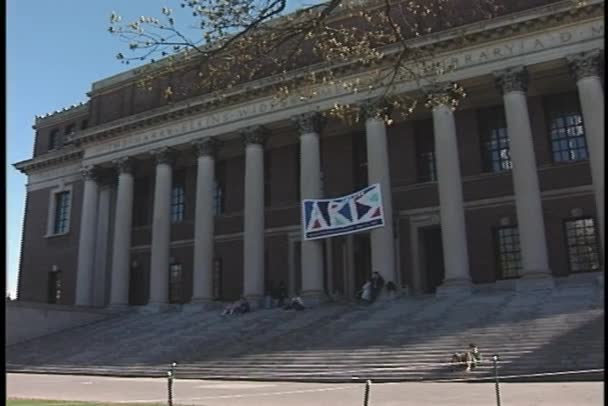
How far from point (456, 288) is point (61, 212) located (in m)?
30.4

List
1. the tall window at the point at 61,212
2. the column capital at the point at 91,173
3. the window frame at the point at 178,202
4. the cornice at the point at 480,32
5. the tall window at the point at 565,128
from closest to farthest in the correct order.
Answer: the cornice at the point at 480,32, the tall window at the point at 565,128, the column capital at the point at 91,173, the window frame at the point at 178,202, the tall window at the point at 61,212

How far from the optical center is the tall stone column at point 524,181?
2645 centimetres

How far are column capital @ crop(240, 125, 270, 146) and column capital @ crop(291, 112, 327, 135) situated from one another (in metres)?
2.60

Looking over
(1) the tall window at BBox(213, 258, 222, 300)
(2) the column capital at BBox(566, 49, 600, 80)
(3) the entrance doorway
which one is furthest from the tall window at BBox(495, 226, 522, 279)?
(1) the tall window at BBox(213, 258, 222, 300)

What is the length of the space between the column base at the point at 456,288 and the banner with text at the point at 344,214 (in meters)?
3.87


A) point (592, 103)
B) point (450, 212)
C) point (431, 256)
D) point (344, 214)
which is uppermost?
point (592, 103)

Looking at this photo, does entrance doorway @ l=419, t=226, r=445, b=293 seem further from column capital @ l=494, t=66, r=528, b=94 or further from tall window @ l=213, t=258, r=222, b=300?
tall window @ l=213, t=258, r=222, b=300

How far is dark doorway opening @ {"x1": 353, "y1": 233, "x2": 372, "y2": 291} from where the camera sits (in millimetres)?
35059

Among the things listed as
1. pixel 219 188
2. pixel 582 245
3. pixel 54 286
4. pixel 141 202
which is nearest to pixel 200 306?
pixel 219 188

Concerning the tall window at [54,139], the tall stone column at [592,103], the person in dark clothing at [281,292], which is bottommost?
the person in dark clothing at [281,292]

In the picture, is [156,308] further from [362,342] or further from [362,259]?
[362,342]

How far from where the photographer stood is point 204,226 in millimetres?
35312

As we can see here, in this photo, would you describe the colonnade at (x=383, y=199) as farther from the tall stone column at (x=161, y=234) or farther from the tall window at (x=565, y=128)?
the tall window at (x=565, y=128)

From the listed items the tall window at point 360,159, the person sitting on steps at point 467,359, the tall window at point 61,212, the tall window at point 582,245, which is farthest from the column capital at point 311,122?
the tall window at point 61,212
